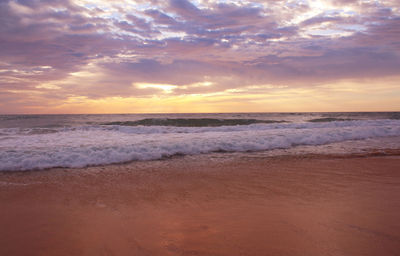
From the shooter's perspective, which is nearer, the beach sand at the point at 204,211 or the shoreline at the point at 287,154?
the beach sand at the point at 204,211

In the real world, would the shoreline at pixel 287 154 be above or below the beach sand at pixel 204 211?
above

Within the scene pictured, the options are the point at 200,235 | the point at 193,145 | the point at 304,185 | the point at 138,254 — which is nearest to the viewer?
the point at 138,254

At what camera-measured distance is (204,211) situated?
3076 millimetres

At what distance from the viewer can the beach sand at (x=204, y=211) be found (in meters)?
2.31

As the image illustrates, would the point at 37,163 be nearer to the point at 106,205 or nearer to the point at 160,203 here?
the point at 106,205

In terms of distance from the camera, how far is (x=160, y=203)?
3.37 metres

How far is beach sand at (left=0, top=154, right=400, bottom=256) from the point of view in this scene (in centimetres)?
231

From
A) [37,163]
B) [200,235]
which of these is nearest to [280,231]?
[200,235]

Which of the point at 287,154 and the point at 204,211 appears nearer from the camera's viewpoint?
the point at 204,211

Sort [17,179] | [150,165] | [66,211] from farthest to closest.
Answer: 1. [150,165]
2. [17,179]
3. [66,211]

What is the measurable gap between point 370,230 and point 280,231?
86cm

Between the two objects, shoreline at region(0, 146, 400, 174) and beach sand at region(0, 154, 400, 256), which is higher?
shoreline at region(0, 146, 400, 174)

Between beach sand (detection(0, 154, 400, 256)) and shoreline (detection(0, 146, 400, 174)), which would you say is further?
shoreline (detection(0, 146, 400, 174))

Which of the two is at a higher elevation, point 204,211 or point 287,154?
point 287,154
